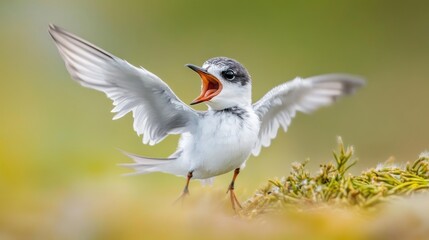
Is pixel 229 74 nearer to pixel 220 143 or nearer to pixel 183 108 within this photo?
pixel 183 108

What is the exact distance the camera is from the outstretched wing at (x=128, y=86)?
2992mm

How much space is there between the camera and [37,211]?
1382 millimetres

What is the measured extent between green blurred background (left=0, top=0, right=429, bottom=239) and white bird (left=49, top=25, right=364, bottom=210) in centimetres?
10

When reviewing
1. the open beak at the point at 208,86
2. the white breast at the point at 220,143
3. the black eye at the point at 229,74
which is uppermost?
the black eye at the point at 229,74

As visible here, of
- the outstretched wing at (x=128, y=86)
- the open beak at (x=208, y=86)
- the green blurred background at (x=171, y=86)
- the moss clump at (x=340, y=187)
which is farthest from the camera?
the open beak at (x=208, y=86)

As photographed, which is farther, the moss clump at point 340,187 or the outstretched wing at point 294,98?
the outstretched wing at point 294,98

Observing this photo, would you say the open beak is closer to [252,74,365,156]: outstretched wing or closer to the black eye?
the black eye

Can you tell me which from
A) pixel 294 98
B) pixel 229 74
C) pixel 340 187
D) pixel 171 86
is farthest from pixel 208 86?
pixel 171 86

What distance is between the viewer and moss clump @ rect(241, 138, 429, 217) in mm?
1811

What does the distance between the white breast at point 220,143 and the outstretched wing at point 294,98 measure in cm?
37

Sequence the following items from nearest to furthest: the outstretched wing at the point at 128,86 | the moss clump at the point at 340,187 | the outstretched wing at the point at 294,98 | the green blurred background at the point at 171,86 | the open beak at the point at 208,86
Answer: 1. the green blurred background at the point at 171,86
2. the moss clump at the point at 340,187
3. the outstretched wing at the point at 128,86
4. the open beak at the point at 208,86
5. the outstretched wing at the point at 294,98

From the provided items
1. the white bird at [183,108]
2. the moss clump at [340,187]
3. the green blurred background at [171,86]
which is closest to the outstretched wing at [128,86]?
the white bird at [183,108]

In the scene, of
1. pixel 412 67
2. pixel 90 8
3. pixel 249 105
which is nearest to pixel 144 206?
pixel 249 105

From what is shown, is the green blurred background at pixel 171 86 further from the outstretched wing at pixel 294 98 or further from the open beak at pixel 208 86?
the open beak at pixel 208 86
